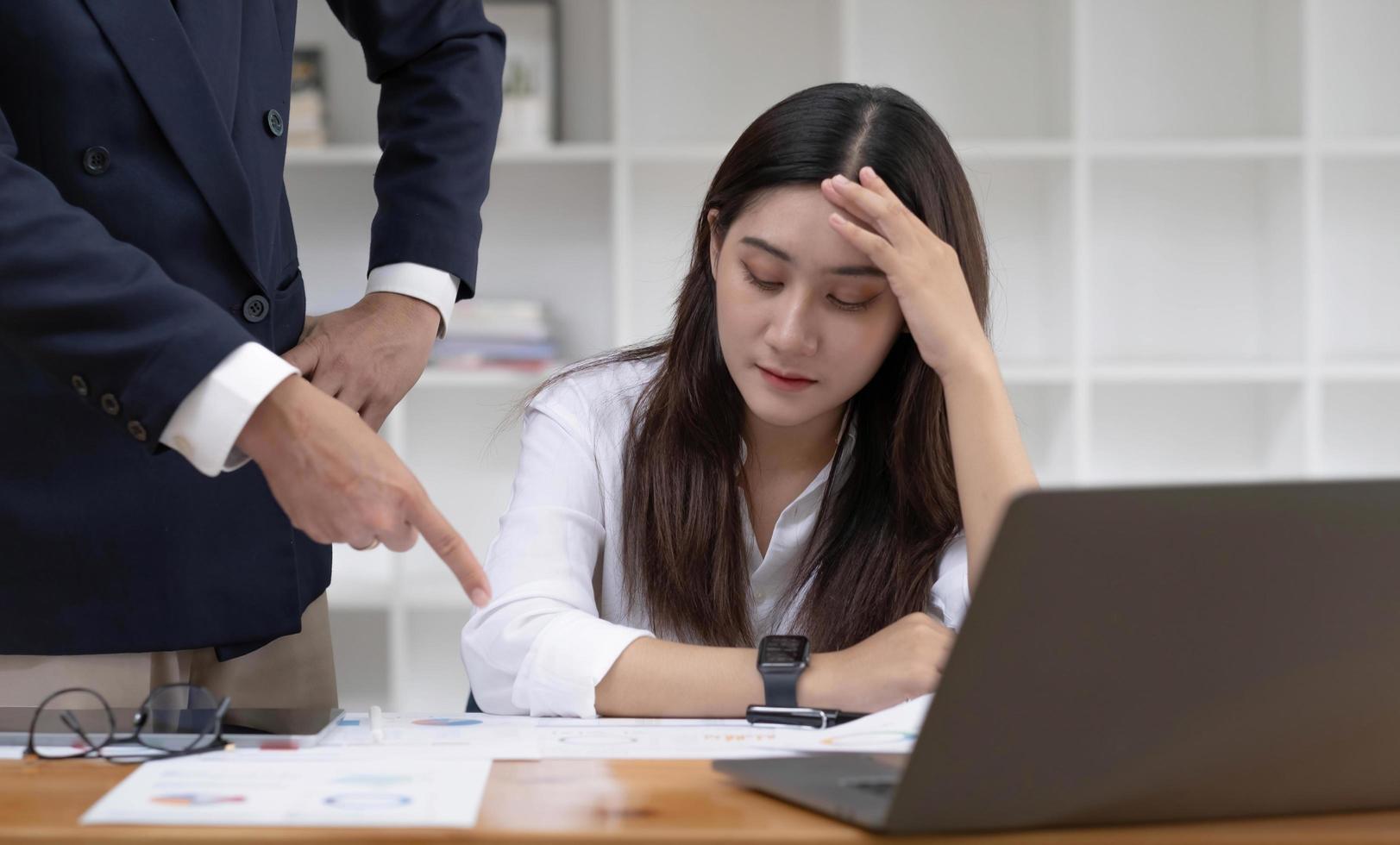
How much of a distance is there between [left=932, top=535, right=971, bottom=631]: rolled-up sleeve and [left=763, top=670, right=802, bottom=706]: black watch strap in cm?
34

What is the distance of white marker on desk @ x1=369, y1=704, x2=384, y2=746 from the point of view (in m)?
0.91

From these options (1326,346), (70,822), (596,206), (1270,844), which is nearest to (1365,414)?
(1326,346)

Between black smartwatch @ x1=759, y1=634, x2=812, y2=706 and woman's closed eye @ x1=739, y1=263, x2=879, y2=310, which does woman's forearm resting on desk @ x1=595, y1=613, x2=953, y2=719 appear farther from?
woman's closed eye @ x1=739, y1=263, x2=879, y2=310

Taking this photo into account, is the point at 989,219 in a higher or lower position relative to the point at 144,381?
higher

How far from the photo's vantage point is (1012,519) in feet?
1.92

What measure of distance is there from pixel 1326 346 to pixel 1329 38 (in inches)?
29.6

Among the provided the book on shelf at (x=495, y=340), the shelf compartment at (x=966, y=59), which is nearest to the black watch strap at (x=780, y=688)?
the book on shelf at (x=495, y=340)

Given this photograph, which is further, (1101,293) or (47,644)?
(1101,293)

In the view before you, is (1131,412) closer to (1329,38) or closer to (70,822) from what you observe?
(1329,38)

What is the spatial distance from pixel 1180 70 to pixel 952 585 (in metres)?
2.31

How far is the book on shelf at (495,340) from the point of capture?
3038mm

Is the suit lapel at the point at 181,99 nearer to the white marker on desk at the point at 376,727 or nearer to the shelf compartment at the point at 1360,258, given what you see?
the white marker on desk at the point at 376,727

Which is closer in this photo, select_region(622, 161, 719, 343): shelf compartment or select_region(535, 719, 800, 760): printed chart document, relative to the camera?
select_region(535, 719, 800, 760): printed chart document

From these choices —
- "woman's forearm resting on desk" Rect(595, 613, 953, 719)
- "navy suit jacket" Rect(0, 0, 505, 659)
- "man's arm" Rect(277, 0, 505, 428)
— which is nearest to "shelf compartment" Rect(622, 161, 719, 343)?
"man's arm" Rect(277, 0, 505, 428)
